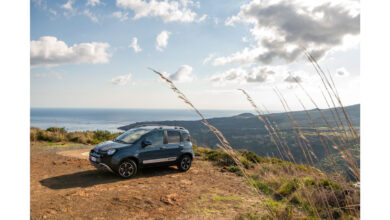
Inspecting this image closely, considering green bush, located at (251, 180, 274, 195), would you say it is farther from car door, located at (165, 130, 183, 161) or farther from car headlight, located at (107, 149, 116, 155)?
car headlight, located at (107, 149, 116, 155)

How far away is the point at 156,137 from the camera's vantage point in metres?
8.54

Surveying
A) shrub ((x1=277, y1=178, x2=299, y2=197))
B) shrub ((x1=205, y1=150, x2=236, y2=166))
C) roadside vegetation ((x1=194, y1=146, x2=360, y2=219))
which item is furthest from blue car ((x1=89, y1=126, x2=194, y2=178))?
shrub ((x1=277, y1=178, x2=299, y2=197))

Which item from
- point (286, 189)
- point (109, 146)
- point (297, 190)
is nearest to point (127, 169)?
point (109, 146)

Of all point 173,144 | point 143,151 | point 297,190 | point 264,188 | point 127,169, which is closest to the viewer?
point 297,190

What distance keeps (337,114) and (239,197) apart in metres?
4.44

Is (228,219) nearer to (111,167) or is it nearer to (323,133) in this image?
(323,133)

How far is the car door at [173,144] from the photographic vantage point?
8695mm

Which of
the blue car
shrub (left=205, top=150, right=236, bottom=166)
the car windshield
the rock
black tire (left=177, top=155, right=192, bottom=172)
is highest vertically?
the car windshield

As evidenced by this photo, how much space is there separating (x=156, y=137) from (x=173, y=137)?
2.28ft

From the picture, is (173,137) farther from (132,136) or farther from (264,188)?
(264,188)

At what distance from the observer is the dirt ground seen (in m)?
4.95

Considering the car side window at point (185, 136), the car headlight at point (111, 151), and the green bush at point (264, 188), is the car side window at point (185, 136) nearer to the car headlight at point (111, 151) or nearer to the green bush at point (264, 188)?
the car headlight at point (111, 151)

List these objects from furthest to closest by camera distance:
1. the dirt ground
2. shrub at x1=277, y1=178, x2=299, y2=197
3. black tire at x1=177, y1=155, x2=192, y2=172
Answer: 1. black tire at x1=177, y1=155, x2=192, y2=172
2. shrub at x1=277, y1=178, x2=299, y2=197
3. the dirt ground
